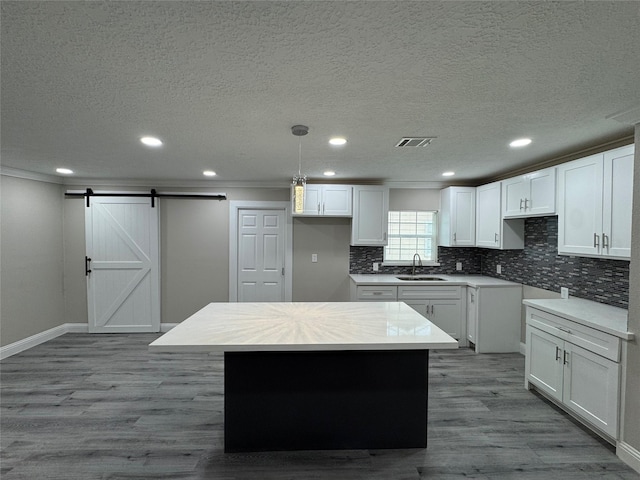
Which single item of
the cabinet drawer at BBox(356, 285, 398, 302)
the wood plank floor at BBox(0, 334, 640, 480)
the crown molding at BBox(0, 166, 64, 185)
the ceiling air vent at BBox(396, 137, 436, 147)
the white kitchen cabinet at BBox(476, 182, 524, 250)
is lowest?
the wood plank floor at BBox(0, 334, 640, 480)

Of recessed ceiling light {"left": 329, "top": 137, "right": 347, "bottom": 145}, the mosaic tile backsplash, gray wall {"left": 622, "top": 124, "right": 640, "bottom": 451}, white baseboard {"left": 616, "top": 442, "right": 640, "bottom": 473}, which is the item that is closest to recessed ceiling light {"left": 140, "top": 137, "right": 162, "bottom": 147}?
recessed ceiling light {"left": 329, "top": 137, "right": 347, "bottom": 145}

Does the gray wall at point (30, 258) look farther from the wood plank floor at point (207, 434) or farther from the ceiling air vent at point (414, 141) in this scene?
the ceiling air vent at point (414, 141)

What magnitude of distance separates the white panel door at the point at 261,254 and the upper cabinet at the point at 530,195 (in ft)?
9.96

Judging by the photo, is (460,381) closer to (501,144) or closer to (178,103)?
(501,144)

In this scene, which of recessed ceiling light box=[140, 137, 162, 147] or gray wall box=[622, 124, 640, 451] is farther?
recessed ceiling light box=[140, 137, 162, 147]

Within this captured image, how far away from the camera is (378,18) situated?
113cm

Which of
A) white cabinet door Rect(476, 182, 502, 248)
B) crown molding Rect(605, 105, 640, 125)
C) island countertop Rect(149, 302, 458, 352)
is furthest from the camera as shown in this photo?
white cabinet door Rect(476, 182, 502, 248)

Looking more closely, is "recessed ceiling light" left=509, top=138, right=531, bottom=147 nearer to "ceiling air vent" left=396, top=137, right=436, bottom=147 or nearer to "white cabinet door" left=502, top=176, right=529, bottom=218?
"ceiling air vent" left=396, top=137, right=436, bottom=147

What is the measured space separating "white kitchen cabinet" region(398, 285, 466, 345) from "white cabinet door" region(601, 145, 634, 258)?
6.27ft

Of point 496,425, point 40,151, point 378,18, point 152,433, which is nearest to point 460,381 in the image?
point 496,425

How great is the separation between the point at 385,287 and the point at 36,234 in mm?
4805

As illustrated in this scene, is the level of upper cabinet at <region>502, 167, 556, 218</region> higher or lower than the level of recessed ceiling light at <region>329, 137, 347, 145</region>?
lower

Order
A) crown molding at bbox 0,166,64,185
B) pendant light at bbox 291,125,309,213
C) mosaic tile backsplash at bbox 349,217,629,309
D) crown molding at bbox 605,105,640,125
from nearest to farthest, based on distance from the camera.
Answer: crown molding at bbox 605,105,640,125 → pendant light at bbox 291,125,309,213 → mosaic tile backsplash at bbox 349,217,629,309 → crown molding at bbox 0,166,64,185

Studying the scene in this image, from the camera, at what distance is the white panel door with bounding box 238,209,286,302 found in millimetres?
4793
